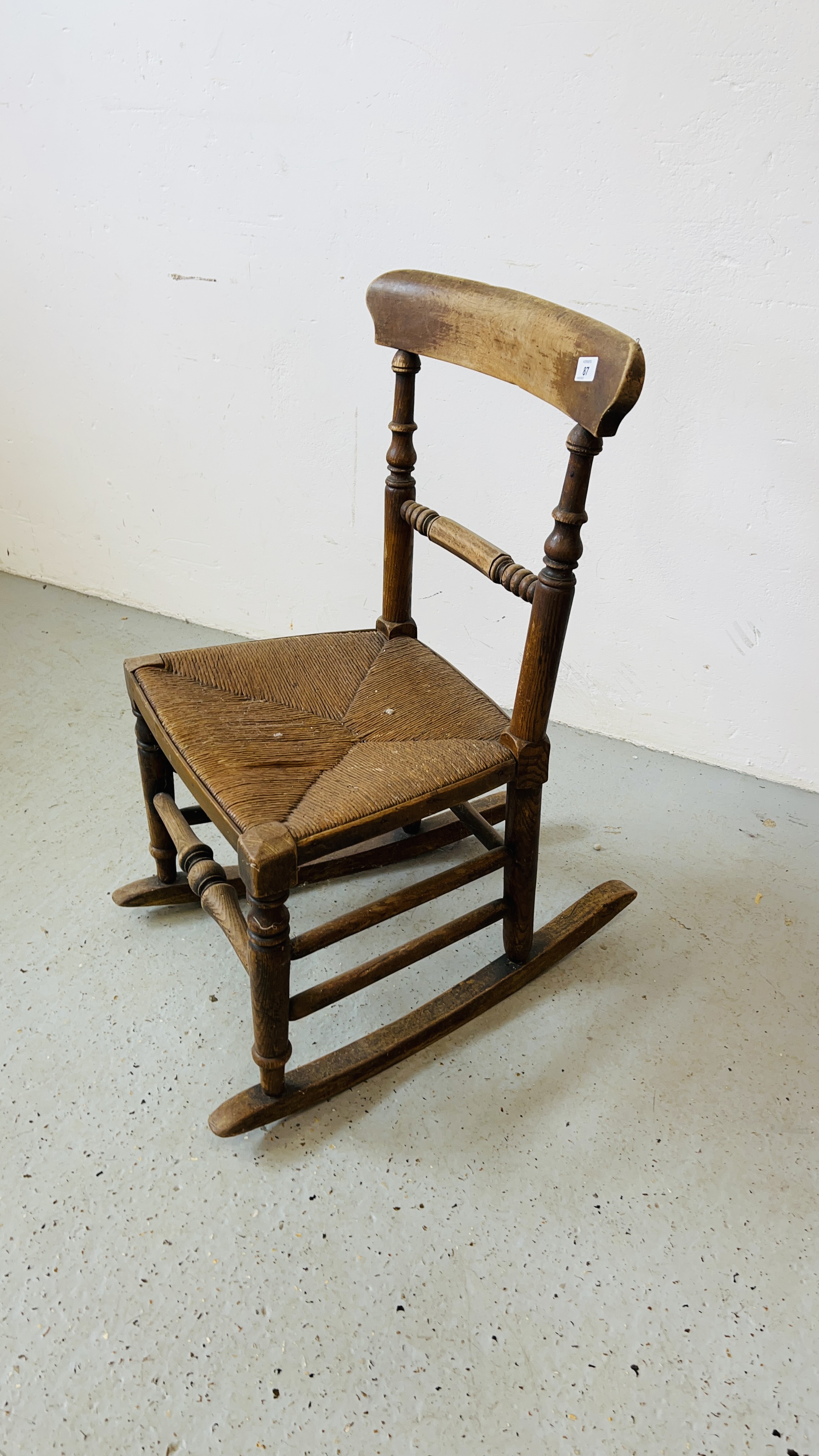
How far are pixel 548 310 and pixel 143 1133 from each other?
1.12 meters

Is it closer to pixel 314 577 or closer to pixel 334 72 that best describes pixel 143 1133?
pixel 314 577

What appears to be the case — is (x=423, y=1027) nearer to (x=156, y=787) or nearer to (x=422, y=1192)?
(x=422, y=1192)

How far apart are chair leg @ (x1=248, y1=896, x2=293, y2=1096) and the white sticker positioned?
0.65m

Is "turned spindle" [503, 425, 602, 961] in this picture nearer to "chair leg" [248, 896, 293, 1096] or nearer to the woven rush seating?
the woven rush seating

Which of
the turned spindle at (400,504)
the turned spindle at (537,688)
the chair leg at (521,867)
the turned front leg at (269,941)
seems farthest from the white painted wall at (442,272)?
the turned front leg at (269,941)

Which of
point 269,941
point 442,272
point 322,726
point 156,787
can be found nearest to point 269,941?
point 269,941

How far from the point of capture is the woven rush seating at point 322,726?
1104 mm

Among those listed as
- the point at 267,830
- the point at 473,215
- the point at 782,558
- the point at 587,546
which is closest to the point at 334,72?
the point at 473,215

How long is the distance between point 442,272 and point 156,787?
3.78 ft

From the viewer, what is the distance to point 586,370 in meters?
0.98

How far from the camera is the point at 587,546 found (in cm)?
192

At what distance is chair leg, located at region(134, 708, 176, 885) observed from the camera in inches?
54.0

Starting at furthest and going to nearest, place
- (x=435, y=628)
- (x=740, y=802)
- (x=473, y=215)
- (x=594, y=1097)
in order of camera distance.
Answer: (x=435, y=628) → (x=740, y=802) → (x=473, y=215) → (x=594, y=1097)

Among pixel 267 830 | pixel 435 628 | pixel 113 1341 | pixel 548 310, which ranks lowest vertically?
pixel 113 1341
